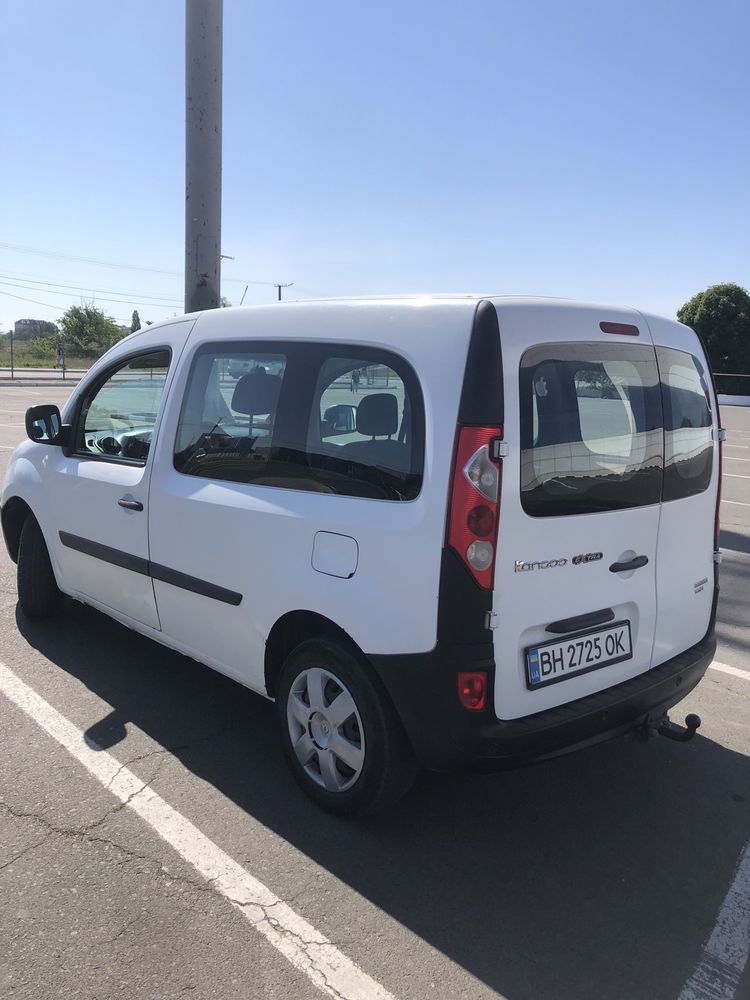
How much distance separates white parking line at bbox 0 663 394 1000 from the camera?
2166mm

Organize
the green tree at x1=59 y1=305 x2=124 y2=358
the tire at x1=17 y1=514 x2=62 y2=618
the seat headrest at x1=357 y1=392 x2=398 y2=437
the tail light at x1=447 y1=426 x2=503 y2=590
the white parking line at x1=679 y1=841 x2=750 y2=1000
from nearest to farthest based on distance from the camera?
the white parking line at x1=679 y1=841 x2=750 y2=1000, the tail light at x1=447 y1=426 x2=503 y2=590, the seat headrest at x1=357 y1=392 x2=398 y2=437, the tire at x1=17 y1=514 x2=62 y2=618, the green tree at x1=59 y1=305 x2=124 y2=358

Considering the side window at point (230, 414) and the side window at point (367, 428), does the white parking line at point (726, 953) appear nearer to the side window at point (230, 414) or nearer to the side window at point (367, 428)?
the side window at point (367, 428)

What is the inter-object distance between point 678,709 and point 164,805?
8.50 feet

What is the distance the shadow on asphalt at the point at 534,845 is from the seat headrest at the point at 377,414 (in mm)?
1467

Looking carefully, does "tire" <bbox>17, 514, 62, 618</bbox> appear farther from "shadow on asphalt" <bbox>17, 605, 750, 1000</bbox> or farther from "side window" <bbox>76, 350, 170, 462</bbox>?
"shadow on asphalt" <bbox>17, 605, 750, 1000</bbox>

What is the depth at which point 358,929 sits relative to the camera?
2.35 metres

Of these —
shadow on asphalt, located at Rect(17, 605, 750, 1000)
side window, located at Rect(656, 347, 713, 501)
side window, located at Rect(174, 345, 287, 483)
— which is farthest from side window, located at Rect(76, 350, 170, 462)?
side window, located at Rect(656, 347, 713, 501)

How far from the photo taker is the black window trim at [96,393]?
12.1 feet

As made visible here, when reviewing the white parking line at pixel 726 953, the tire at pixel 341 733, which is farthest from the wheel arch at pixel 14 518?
the white parking line at pixel 726 953

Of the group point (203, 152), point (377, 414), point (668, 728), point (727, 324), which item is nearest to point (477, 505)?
point (377, 414)

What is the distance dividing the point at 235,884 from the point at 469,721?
94 cm

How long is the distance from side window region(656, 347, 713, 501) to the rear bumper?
2.95ft

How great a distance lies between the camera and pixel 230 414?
3330mm

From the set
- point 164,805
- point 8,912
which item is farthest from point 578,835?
point 8,912
